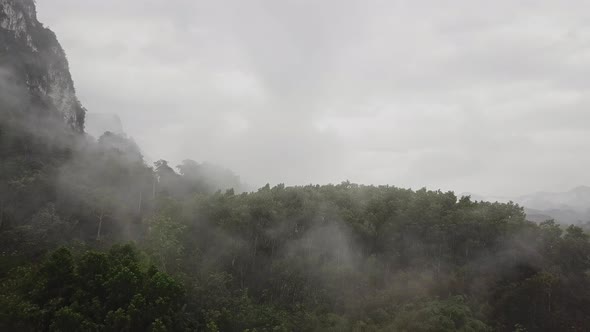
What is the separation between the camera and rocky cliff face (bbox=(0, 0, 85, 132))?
241 ft

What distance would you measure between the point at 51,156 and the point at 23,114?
12.4m

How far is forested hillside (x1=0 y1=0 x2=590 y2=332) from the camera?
24359 mm

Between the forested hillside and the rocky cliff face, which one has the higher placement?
the rocky cliff face

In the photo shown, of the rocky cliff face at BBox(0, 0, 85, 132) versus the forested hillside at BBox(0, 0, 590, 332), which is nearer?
the forested hillside at BBox(0, 0, 590, 332)

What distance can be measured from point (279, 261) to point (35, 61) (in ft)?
225

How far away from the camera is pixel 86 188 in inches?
2023

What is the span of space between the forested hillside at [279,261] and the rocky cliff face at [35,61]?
23205mm

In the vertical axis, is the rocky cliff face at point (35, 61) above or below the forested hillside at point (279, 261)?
above

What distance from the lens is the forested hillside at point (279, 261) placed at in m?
24.4

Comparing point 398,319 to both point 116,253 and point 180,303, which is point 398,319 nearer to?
point 180,303

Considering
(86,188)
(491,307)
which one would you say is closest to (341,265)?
(491,307)

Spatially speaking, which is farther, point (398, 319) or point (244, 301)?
point (244, 301)

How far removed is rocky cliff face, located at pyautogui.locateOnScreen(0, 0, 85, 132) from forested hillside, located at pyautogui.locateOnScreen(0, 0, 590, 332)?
2321cm

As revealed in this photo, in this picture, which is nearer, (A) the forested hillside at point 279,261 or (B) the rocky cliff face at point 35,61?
(A) the forested hillside at point 279,261
